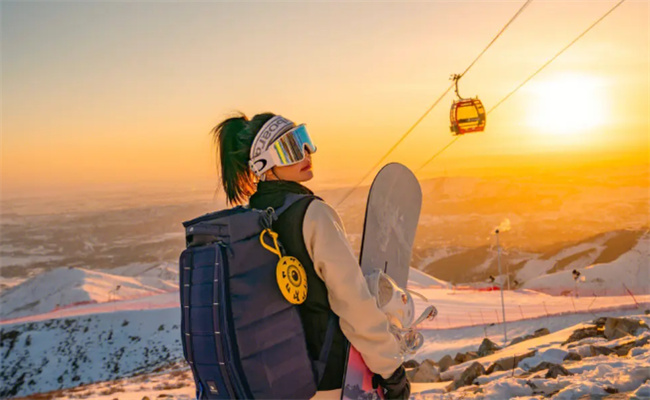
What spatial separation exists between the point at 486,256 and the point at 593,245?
17.4 meters

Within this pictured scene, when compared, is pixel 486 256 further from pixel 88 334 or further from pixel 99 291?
pixel 88 334

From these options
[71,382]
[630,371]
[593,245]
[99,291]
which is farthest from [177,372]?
[593,245]

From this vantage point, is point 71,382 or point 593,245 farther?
point 593,245

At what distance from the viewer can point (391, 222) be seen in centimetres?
418

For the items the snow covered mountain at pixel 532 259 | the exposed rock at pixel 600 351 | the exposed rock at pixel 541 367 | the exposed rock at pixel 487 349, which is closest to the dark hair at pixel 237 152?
the exposed rock at pixel 541 367

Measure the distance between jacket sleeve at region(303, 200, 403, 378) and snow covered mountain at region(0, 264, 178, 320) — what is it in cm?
5727

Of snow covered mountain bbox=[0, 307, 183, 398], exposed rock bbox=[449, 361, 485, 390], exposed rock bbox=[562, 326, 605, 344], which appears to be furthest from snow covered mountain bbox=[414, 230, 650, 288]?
exposed rock bbox=[449, 361, 485, 390]

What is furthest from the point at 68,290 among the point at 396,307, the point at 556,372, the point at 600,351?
the point at 396,307

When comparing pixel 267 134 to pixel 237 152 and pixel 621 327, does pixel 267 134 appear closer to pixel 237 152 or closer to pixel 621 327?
pixel 237 152

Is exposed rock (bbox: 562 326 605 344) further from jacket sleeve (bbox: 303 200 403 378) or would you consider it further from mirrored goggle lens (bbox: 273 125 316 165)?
mirrored goggle lens (bbox: 273 125 316 165)

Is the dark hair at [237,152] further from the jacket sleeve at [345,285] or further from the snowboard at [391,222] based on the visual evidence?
the snowboard at [391,222]

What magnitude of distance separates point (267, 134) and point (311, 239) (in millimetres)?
683

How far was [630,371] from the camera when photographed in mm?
6668

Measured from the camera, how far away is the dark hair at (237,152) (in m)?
3.33
